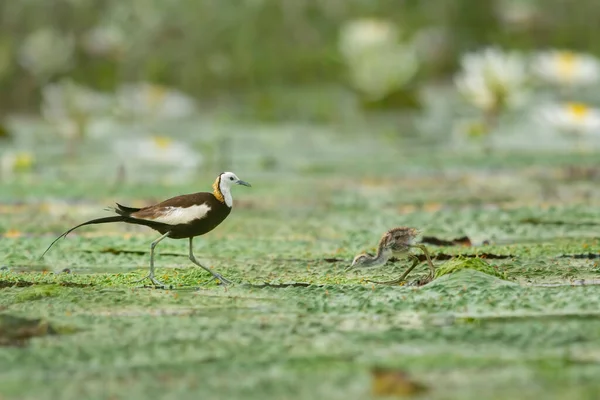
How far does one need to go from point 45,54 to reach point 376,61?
11.1ft

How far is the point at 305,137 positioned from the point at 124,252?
19.1 ft

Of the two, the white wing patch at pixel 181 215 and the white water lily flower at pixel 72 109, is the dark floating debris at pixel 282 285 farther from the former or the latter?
the white water lily flower at pixel 72 109

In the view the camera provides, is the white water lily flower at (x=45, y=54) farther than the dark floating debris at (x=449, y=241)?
Yes

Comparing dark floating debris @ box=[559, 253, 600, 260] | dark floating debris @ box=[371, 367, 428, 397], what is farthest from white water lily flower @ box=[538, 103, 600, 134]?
dark floating debris @ box=[371, 367, 428, 397]

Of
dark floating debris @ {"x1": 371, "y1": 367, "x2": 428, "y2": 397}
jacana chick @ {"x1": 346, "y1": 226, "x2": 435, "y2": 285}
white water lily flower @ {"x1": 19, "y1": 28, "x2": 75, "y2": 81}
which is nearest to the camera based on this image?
dark floating debris @ {"x1": 371, "y1": 367, "x2": 428, "y2": 397}

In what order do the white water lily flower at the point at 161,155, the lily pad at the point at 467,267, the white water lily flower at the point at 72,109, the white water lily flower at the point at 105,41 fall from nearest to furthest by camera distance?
the lily pad at the point at 467,267, the white water lily flower at the point at 161,155, the white water lily flower at the point at 72,109, the white water lily flower at the point at 105,41

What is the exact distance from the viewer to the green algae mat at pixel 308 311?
2.44 meters

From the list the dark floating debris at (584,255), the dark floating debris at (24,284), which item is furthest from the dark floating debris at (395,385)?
the dark floating debris at (584,255)

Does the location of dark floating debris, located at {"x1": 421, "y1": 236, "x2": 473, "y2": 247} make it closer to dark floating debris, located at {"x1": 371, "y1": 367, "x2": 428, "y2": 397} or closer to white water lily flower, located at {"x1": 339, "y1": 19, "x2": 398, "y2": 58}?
dark floating debris, located at {"x1": 371, "y1": 367, "x2": 428, "y2": 397}

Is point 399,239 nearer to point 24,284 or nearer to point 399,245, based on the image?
point 399,245

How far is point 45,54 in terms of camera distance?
483 inches

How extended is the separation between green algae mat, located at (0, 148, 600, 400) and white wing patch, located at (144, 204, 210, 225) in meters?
0.19

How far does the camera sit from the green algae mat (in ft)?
7.99

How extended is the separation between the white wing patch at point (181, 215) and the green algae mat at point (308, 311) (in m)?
0.19
